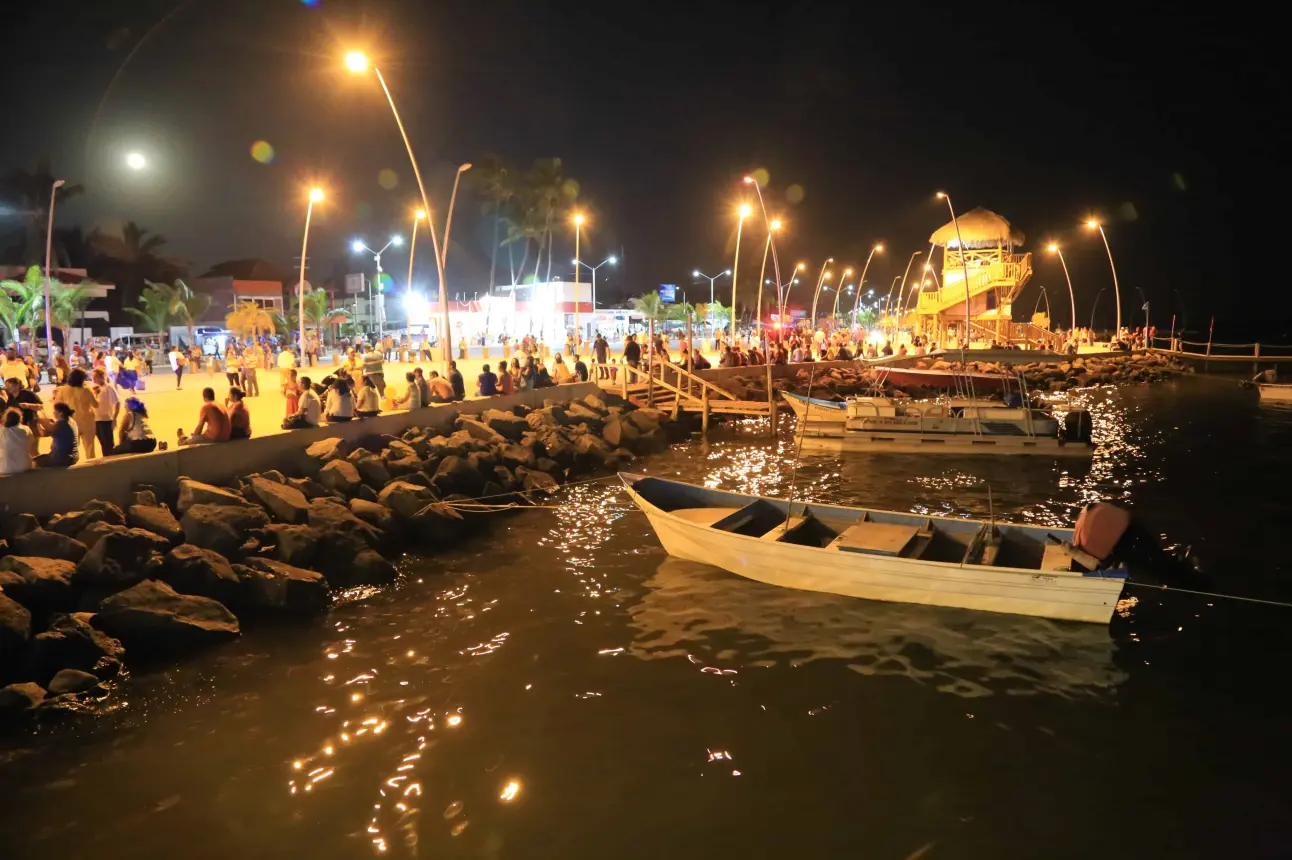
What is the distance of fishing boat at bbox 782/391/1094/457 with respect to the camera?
89.3ft

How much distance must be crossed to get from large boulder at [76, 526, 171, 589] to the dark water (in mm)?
2000

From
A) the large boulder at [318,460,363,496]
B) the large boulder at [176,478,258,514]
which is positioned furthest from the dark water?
the large boulder at [318,460,363,496]

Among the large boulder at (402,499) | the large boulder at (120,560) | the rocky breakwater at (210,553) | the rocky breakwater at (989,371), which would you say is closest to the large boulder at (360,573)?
the rocky breakwater at (210,553)

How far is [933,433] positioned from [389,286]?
8701 cm

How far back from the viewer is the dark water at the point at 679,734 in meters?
7.51

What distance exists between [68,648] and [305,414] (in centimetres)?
897

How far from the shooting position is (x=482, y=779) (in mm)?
8320

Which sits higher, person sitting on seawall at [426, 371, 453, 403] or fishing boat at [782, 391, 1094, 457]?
person sitting on seawall at [426, 371, 453, 403]

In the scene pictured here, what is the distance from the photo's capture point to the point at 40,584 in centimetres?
1118

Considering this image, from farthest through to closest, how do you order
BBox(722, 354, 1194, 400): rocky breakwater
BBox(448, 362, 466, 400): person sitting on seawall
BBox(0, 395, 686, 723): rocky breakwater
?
BBox(722, 354, 1194, 400): rocky breakwater < BBox(448, 362, 466, 400): person sitting on seawall < BBox(0, 395, 686, 723): rocky breakwater

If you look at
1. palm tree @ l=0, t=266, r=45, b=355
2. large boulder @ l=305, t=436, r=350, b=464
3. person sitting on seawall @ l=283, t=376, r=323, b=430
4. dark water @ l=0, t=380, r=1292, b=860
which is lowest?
dark water @ l=0, t=380, r=1292, b=860

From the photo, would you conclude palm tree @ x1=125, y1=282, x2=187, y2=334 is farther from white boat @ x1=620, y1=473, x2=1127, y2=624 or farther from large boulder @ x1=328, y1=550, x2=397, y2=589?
white boat @ x1=620, y1=473, x2=1127, y2=624

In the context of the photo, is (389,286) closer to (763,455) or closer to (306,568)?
(763,455)

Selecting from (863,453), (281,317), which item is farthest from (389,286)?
(863,453)
